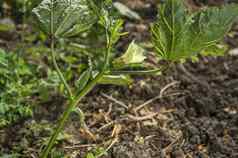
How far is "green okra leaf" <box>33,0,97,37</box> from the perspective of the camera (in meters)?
1.51

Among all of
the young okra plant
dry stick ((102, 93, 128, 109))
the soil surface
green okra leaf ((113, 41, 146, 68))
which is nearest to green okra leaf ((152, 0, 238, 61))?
the young okra plant

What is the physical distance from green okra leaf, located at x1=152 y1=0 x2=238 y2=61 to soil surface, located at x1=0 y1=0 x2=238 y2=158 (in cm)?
53

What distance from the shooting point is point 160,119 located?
6.75 feet

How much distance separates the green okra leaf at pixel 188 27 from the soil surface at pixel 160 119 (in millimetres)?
527

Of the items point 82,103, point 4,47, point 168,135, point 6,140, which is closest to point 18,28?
point 4,47

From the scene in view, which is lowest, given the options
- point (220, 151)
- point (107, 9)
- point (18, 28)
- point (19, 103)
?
point (220, 151)

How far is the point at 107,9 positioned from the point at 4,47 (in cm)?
115

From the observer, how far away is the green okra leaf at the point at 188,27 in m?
1.40

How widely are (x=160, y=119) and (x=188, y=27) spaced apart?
0.71 m

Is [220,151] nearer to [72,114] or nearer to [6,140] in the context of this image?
[72,114]

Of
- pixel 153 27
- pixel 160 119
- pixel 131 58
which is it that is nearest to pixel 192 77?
Answer: pixel 160 119

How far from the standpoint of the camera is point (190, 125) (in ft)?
6.59

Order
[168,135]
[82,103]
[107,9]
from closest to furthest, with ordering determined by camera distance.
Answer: [107,9], [168,135], [82,103]

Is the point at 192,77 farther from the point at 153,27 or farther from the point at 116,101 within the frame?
the point at 153,27
